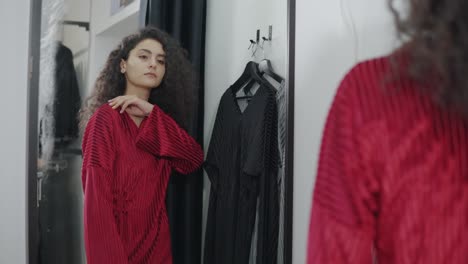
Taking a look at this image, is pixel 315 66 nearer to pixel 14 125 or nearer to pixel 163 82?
pixel 163 82

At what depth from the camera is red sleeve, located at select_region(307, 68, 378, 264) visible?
0.47m

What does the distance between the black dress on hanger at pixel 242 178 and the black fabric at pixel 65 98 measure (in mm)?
393

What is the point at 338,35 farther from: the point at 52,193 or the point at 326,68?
the point at 52,193

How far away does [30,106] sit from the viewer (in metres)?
1.07

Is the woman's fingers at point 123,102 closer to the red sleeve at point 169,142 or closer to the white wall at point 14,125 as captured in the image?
the red sleeve at point 169,142

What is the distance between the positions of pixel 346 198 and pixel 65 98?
0.87 m

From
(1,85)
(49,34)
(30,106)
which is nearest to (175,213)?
(30,106)

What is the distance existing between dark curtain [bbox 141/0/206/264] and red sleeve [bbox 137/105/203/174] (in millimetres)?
25

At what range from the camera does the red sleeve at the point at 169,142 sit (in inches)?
38.7

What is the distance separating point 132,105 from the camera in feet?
3.25

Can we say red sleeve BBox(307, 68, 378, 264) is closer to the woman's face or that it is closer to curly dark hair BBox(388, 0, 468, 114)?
curly dark hair BBox(388, 0, 468, 114)

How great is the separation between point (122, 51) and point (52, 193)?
18.0 inches

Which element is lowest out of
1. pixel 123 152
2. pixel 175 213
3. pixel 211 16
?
pixel 175 213

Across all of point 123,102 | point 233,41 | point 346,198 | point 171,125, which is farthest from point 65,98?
point 346,198
